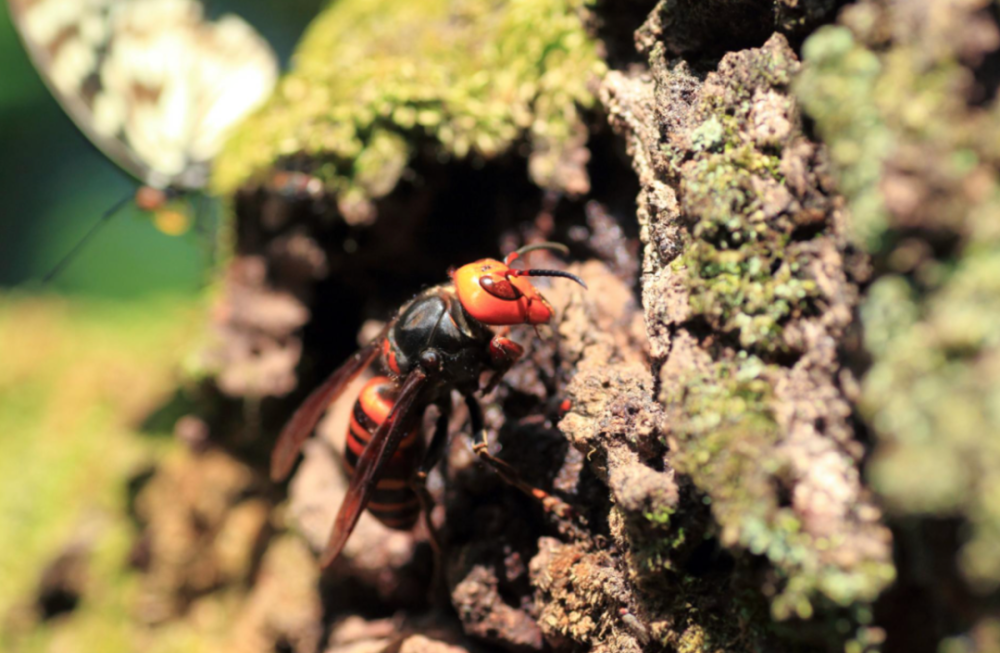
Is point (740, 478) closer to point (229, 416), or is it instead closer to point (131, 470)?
point (229, 416)

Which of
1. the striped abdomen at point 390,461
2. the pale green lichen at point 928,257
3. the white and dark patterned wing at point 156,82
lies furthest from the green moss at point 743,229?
the white and dark patterned wing at point 156,82

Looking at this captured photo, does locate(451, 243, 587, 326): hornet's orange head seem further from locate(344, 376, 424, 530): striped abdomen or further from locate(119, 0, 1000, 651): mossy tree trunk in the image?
locate(344, 376, 424, 530): striped abdomen

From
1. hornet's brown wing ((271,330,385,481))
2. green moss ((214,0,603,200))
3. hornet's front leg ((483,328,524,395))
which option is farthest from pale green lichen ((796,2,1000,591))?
hornet's brown wing ((271,330,385,481))

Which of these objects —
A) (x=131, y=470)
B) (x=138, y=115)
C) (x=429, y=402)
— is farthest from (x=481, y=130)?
(x=138, y=115)

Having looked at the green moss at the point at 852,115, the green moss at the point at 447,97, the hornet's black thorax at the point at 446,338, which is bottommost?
the hornet's black thorax at the point at 446,338

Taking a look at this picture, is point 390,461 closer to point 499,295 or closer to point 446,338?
point 446,338

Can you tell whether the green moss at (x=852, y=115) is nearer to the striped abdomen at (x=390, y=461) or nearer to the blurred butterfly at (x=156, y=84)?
the striped abdomen at (x=390, y=461)
